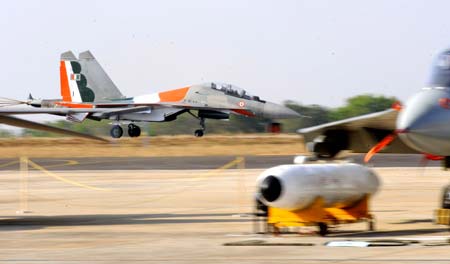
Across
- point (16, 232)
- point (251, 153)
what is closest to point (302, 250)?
point (16, 232)

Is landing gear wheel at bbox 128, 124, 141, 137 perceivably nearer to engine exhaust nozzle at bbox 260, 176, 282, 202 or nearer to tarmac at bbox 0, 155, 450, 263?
tarmac at bbox 0, 155, 450, 263

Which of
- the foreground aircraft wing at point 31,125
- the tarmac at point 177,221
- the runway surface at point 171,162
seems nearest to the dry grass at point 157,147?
the runway surface at point 171,162

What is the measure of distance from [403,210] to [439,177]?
8745 millimetres

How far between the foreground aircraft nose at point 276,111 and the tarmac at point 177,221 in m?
18.8

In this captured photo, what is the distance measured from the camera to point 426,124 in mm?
13922

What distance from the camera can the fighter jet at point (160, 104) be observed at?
49.5 meters

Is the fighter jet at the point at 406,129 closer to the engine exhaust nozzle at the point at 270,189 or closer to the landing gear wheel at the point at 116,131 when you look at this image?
the engine exhaust nozzle at the point at 270,189

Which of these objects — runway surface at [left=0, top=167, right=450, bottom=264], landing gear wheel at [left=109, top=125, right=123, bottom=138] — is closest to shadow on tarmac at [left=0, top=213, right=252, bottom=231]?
runway surface at [left=0, top=167, right=450, bottom=264]

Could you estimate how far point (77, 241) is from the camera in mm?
14328

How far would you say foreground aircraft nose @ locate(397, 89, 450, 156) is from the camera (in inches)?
549

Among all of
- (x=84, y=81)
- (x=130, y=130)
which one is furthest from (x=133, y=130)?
(x=84, y=81)

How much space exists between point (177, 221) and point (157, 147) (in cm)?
3221

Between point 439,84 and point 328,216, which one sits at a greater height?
point 439,84

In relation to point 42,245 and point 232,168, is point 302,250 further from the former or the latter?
point 232,168
